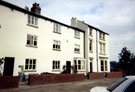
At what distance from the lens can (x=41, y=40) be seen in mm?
18141

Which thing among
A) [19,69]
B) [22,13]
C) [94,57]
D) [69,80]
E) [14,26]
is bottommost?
[69,80]

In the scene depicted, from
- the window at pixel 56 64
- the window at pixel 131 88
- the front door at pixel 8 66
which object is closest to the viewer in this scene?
the window at pixel 131 88

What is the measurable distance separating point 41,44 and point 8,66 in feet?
17.9

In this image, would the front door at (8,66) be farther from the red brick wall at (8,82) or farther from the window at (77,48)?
the window at (77,48)

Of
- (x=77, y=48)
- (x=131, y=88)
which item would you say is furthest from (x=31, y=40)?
(x=131, y=88)

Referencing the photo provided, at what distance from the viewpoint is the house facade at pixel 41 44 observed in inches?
578

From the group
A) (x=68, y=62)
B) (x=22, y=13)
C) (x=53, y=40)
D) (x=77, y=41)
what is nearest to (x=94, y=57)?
(x=77, y=41)

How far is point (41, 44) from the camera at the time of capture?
711 inches

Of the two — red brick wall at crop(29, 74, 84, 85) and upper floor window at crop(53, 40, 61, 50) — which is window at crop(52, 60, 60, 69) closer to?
upper floor window at crop(53, 40, 61, 50)

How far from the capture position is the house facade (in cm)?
1469

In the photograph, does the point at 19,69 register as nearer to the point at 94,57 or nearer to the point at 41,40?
the point at 41,40

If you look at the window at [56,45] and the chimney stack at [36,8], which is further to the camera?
the window at [56,45]

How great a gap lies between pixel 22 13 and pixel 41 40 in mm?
4468

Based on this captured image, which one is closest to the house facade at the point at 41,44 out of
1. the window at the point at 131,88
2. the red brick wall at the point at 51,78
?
the red brick wall at the point at 51,78
